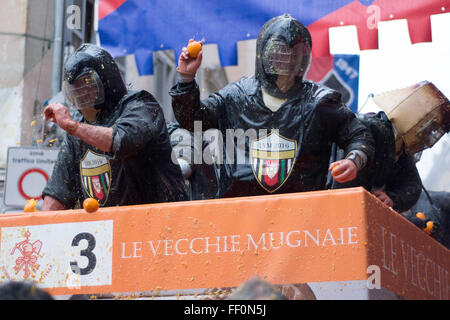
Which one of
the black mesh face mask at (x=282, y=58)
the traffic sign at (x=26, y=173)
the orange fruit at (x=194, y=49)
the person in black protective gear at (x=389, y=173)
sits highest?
the traffic sign at (x=26, y=173)

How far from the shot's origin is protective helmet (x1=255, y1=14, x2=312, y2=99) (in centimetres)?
440

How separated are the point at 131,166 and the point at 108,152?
22 centimetres

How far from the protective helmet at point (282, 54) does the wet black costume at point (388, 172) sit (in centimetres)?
75

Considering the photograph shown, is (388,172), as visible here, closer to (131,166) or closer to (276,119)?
(276,119)

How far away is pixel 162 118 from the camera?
15.4 ft

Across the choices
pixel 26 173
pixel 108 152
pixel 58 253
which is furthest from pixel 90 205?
pixel 26 173

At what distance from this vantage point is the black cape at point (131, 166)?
452cm

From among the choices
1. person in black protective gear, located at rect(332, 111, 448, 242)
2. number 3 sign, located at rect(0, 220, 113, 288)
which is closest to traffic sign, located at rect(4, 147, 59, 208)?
person in black protective gear, located at rect(332, 111, 448, 242)

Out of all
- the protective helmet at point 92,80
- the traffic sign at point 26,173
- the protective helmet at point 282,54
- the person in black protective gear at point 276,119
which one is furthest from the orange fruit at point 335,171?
the traffic sign at point 26,173

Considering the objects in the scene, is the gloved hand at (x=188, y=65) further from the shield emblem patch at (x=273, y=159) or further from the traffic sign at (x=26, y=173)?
the traffic sign at (x=26, y=173)

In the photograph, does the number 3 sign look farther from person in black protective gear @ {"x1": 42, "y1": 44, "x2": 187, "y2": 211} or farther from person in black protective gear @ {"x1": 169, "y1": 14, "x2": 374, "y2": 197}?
person in black protective gear @ {"x1": 169, "y1": 14, "x2": 374, "y2": 197}

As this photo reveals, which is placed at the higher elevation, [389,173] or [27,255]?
[389,173]

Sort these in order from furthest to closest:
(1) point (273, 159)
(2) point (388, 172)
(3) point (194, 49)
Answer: (2) point (388, 172), (1) point (273, 159), (3) point (194, 49)

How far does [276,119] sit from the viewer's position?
4.38 m
